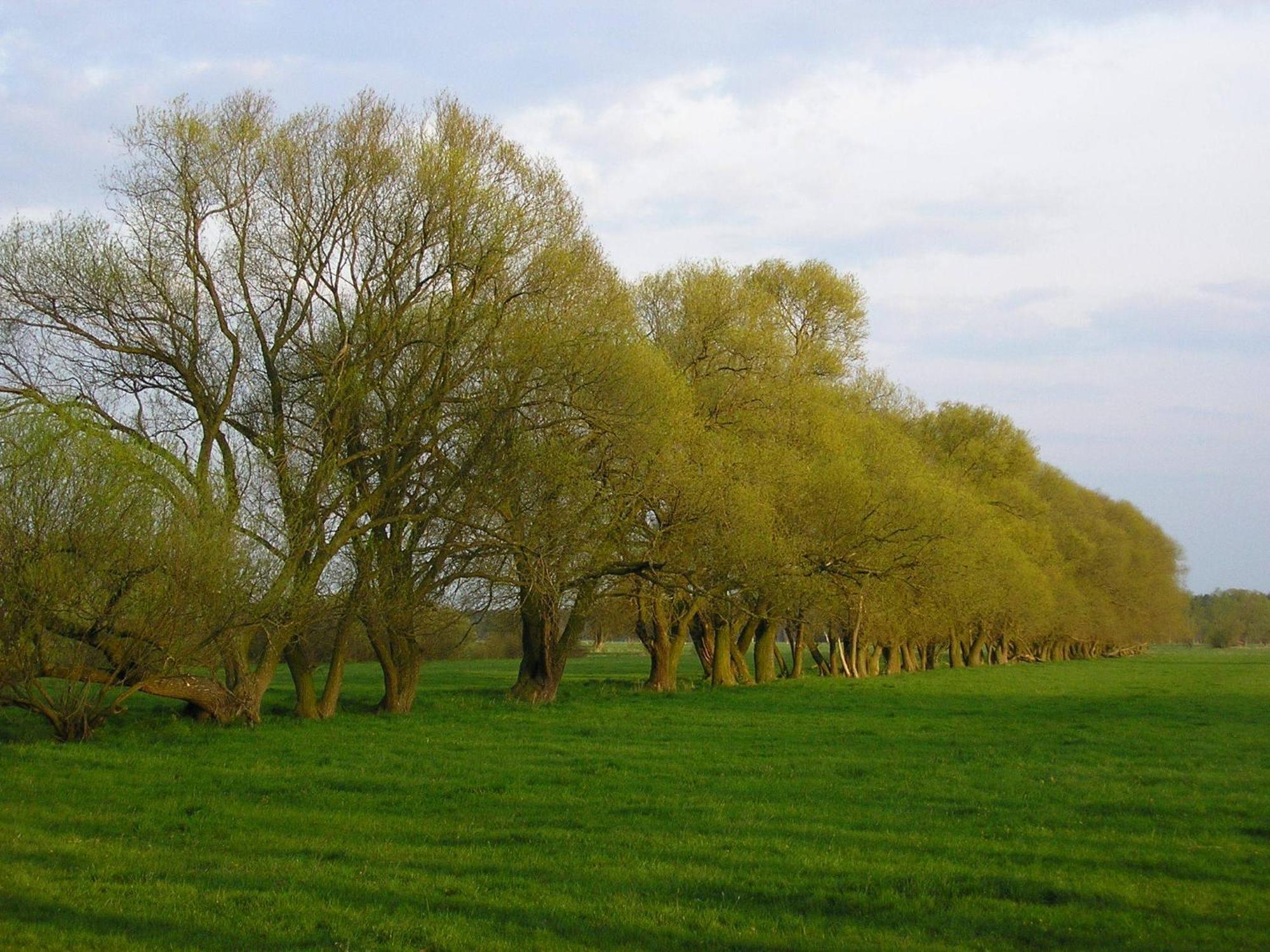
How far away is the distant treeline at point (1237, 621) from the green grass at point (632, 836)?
154894 millimetres

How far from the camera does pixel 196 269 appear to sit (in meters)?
22.7

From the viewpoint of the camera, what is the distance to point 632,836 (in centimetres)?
1188

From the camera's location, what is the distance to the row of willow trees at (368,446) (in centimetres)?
1836

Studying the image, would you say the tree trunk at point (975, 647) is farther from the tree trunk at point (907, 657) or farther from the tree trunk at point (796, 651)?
the tree trunk at point (796, 651)

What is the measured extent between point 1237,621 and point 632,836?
172m

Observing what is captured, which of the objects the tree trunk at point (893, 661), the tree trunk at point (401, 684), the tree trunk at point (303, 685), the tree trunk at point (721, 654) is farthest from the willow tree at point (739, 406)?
the tree trunk at point (893, 661)

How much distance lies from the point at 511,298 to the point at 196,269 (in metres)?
6.53

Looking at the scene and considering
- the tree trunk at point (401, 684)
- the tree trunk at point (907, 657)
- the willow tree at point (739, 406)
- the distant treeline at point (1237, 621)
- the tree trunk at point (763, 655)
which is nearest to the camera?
the tree trunk at point (401, 684)

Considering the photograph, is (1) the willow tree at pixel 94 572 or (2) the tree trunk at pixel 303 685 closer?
(1) the willow tree at pixel 94 572

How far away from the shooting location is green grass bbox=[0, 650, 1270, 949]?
842cm

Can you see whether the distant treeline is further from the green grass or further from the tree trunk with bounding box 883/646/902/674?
the green grass

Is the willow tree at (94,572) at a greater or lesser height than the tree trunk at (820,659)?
greater

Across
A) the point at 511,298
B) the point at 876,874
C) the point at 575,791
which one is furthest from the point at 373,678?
the point at 876,874

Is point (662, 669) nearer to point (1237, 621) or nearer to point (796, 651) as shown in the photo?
point (796, 651)
